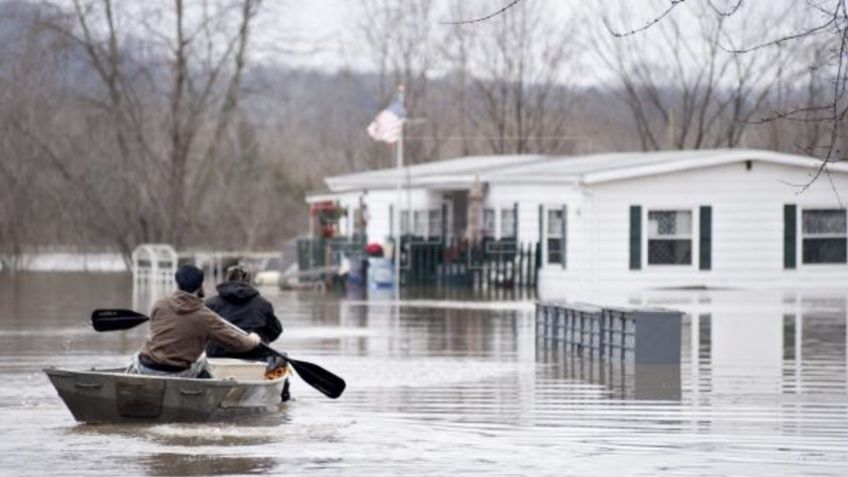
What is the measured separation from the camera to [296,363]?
19.9m

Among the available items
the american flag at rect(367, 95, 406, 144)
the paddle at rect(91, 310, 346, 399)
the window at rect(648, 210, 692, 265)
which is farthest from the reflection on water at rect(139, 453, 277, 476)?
the window at rect(648, 210, 692, 265)

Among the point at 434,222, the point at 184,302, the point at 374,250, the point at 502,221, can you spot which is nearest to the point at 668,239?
the point at 502,221

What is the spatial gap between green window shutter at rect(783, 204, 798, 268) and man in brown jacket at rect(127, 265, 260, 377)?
A: 31.2m

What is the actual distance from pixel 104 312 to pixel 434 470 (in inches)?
260

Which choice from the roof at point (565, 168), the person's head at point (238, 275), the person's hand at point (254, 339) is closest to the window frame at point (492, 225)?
the roof at point (565, 168)

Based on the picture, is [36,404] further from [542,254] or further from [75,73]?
[75,73]

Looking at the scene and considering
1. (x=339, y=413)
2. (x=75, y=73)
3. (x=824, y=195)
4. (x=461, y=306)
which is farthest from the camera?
(x=75, y=73)

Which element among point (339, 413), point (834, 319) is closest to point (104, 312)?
point (339, 413)

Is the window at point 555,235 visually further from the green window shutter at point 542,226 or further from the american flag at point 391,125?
the american flag at point 391,125

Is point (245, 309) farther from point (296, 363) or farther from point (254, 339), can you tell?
point (254, 339)

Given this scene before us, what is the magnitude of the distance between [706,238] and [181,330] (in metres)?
30.8

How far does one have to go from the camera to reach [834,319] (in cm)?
3591

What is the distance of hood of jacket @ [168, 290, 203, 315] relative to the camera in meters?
18.4

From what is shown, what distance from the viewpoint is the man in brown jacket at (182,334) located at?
1831 centimetres
